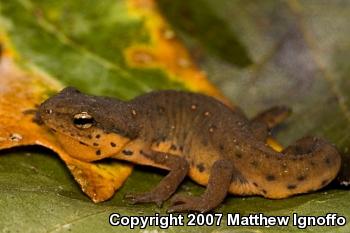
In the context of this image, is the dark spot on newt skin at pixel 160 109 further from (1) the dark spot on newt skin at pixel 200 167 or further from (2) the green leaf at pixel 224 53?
(1) the dark spot on newt skin at pixel 200 167

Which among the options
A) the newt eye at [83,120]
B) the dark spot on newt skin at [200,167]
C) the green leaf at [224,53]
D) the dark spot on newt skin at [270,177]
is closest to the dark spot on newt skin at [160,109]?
the green leaf at [224,53]

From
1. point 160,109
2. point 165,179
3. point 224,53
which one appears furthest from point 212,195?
point 224,53

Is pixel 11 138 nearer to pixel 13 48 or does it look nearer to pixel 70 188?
pixel 70 188

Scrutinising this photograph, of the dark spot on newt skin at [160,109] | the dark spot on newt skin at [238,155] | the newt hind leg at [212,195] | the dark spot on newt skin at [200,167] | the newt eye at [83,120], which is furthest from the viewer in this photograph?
the dark spot on newt skin at [160,109]

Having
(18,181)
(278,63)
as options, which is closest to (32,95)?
(18,181)

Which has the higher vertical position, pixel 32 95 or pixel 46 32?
pixel 46 32

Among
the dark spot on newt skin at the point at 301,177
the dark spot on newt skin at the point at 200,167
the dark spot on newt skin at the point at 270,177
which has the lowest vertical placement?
the dark spot on newt skin at the point at 200,167

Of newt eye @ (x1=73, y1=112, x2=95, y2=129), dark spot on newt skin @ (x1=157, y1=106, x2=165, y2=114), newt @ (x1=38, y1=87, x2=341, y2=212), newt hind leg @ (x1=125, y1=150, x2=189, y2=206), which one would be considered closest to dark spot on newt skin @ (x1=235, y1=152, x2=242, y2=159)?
newt @ (x1=38, y1=87, x2=341, y2=212)
